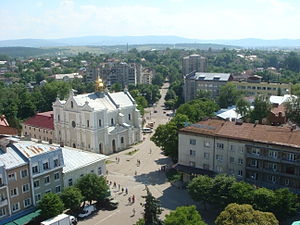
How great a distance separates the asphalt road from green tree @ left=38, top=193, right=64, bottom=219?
4627 mm

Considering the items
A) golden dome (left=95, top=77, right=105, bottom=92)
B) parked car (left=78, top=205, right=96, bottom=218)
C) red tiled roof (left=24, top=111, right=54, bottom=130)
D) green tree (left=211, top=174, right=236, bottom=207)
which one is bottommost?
parked car (left=78, top=205, right=96, bottom=218)

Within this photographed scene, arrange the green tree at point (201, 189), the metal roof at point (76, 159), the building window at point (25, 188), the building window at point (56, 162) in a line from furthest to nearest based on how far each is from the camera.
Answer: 1. the metal roof at point (76, 159)
2. the building window at point (56, 162)
3. the green tree at point (201, 189)
4. the building window at point (25, 188)

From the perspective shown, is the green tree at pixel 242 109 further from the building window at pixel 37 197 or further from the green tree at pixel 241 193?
the building window at pixel 37 197

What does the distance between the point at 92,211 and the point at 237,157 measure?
21.4 m

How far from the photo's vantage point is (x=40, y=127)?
280 feet

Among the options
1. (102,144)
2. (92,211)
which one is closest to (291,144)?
(92,211)

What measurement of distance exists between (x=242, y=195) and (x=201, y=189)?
5148 mm

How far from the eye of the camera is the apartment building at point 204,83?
12875 cm

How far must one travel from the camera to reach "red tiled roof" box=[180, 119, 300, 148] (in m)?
48.2

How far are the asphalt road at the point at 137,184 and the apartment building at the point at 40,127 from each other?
18858 millimetres

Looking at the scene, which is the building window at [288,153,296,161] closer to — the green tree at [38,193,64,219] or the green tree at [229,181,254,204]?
the green tree at [229,181,254,204]

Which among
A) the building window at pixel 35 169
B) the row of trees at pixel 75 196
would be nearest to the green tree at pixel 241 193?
the row of trees at pixel 75 196

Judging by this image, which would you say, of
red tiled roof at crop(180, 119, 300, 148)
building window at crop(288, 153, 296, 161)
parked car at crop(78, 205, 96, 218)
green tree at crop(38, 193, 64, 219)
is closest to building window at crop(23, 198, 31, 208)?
green tree at crop(38, 193, 64, 219)

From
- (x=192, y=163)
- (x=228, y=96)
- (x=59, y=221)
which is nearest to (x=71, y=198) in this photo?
(x=59, y=221)
